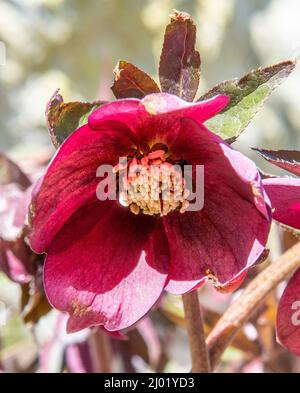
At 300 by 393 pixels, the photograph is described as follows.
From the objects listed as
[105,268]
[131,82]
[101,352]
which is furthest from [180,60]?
[101,352]

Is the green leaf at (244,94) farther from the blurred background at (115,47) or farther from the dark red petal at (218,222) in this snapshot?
the blurred background at (115,47)

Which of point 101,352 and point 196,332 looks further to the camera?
point 101,352

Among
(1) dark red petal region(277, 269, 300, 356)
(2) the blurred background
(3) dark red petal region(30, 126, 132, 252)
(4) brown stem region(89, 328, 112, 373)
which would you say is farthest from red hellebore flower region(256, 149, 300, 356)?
(2) the blurred background

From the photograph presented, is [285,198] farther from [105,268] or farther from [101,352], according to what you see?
[101,352]

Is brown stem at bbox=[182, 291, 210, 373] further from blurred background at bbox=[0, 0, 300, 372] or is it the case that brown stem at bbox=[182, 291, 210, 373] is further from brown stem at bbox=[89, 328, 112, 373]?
blurred background at bbox=[0, 0, 300, 372]

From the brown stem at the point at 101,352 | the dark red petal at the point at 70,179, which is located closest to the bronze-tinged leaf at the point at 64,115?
the dark red petal at the point at 70,179
